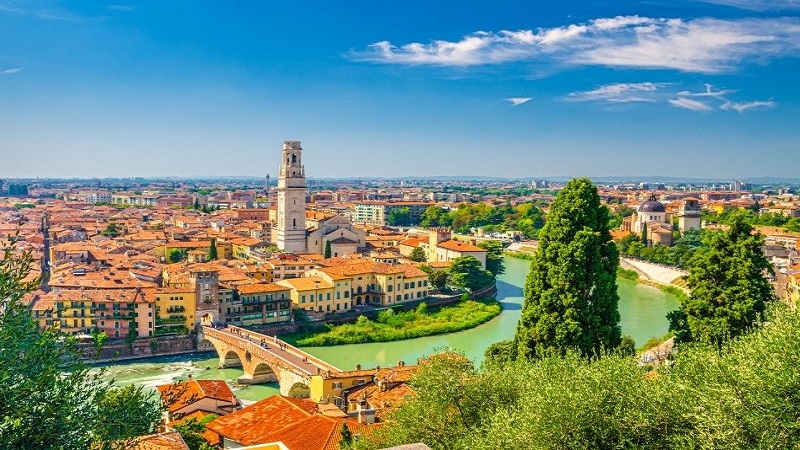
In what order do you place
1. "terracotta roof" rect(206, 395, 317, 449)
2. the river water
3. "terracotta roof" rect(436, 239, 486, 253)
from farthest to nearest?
"terracotta roof" rect(436, 239, 486, 253) → the river water → "terracotta roof" rect(206, 395, 317, 449)

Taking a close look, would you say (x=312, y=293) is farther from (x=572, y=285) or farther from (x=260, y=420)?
(x=572, y=285)

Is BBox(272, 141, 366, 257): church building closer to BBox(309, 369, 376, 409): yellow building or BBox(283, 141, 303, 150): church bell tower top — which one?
BBox(283, 141, 303, 150): church bell tower top

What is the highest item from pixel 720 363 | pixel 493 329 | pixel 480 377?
pixel 720 363

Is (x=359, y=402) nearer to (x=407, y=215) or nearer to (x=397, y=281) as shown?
(x=397, y=281)

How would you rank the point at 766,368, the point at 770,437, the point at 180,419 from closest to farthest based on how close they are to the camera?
the point at 770,437 < the point at 766,368 < the point at 180,419

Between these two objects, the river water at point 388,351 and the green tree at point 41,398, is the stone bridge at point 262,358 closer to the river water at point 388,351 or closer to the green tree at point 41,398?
the river water at point 388,351

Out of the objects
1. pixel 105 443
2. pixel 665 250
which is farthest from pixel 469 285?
pixel 105 443

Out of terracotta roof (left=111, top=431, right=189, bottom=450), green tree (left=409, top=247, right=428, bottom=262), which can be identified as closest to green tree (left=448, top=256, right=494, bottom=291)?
green tree (left=409, top=247, right=428, bottom=262)
